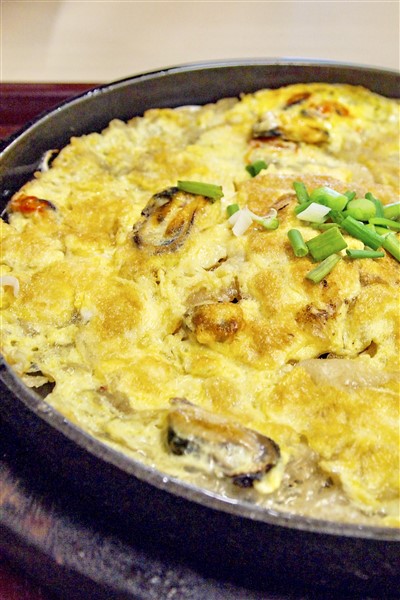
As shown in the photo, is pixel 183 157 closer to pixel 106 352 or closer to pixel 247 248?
pixel 247 248

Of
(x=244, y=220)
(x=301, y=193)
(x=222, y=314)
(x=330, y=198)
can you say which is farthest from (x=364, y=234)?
(x=222, y=314)

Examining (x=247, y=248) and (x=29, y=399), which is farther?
(x=247, y=248)

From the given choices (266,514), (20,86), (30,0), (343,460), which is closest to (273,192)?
(343,460)

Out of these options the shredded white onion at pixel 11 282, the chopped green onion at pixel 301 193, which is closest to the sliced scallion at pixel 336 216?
the chopped green onion at pixel 301 193

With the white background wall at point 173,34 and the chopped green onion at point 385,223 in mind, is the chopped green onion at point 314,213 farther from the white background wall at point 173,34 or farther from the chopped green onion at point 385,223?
the white background wall at point 173,34

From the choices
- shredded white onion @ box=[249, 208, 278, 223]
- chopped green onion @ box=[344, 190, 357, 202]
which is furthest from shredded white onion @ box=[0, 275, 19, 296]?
chopped green onion @ box=[344, 190, 357, 202]
